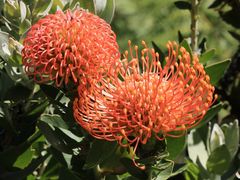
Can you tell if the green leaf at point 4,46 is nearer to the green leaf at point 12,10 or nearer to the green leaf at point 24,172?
the green leaf at point 12,10

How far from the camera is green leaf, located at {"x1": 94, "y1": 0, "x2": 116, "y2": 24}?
1561mm

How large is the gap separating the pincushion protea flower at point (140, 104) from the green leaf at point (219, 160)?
0.25 metres

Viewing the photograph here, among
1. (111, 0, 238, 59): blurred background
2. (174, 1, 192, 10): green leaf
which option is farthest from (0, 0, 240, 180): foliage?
(111, 0, 238, 59): blurred background

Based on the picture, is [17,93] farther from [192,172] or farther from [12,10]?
[192,172]

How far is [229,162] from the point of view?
5.36 feet

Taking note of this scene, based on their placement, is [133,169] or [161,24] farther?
[161,24]

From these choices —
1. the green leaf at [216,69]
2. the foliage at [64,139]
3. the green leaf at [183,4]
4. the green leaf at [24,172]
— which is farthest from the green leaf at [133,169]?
the green leaf at [183,4]

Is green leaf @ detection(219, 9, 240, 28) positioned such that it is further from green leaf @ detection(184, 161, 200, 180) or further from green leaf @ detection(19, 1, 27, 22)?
green leaf @ detection(19, 1, 27, 22)

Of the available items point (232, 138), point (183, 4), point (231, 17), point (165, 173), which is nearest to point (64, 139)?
point (165, 173)

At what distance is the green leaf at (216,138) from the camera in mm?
1673

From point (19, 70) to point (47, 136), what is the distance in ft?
0.78

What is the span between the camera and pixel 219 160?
1641 mm

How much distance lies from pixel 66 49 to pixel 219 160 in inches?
21.4

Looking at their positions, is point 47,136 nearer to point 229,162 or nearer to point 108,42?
point 108,42
